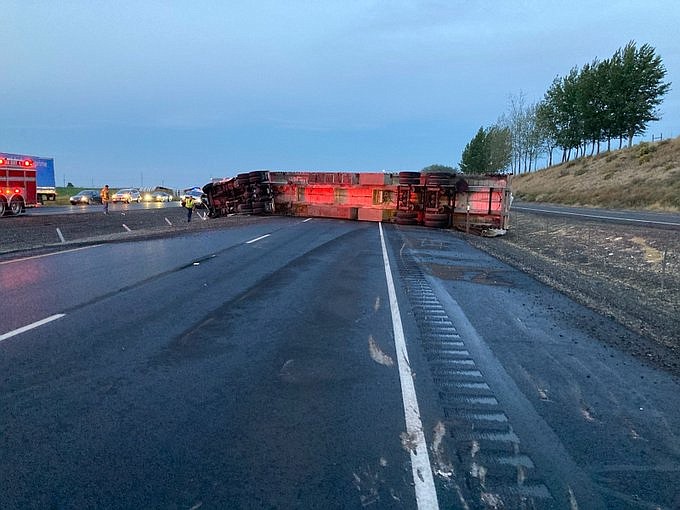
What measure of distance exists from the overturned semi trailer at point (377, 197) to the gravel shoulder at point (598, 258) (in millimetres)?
1919

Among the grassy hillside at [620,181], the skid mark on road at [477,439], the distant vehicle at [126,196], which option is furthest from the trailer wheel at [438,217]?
the distant vehicle at [126,196]

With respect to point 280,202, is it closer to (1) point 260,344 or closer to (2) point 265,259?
(2) point 265,259

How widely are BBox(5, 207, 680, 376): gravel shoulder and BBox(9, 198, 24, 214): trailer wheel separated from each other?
3.54 metres

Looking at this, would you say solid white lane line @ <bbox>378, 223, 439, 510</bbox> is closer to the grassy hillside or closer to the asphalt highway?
the asphalt highway

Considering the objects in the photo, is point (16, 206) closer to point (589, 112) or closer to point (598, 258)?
point (598, 258)

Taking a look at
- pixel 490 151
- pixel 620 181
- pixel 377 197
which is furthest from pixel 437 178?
pixel 490 151

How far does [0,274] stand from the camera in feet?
35.2

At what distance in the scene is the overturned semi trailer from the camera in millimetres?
23688

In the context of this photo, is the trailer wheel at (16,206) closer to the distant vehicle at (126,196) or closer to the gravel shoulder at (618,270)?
the gravel shoulder at (618,270)

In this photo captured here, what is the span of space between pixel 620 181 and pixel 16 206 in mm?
47376

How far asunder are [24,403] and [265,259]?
30.4 ft

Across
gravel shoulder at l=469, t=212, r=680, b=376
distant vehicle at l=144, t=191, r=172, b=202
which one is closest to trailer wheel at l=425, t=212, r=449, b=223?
gravel shoulder at l=469, t=212, r=680, b=376

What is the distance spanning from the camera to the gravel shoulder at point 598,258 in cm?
779

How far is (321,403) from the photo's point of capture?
4660 mm
